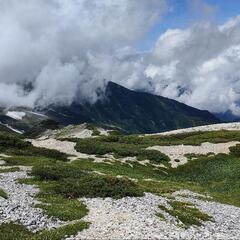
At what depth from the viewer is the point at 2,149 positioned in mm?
87562

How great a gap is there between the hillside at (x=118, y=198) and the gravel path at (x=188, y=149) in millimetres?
1458

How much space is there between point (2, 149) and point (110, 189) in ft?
157

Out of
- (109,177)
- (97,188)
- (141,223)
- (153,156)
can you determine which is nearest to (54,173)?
(109,177)

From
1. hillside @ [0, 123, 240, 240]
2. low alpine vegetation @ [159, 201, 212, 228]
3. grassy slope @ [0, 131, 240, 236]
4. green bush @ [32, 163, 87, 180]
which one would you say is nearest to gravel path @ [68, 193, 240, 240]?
hillside @ [0, 123, 240, 240]

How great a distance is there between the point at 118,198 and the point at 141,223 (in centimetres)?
1043

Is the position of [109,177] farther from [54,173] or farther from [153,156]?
[153,156]

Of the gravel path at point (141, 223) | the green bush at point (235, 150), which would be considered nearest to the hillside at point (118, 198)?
the gravel path at point (141, 223)

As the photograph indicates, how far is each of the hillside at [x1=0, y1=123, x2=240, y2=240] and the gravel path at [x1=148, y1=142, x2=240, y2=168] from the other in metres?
1.46

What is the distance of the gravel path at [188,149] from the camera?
91.2 metres

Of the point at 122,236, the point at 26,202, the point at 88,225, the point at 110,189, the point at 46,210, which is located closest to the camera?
the point at 122,236

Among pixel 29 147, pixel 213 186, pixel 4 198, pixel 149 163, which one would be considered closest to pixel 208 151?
pixel 149 163

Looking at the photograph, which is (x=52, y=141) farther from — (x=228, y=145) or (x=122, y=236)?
(x=122, y=236)

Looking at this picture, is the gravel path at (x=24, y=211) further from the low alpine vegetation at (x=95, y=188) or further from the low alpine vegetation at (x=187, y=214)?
the low alpine vegetation at (x=187, y=214)

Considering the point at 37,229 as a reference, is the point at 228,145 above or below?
above
